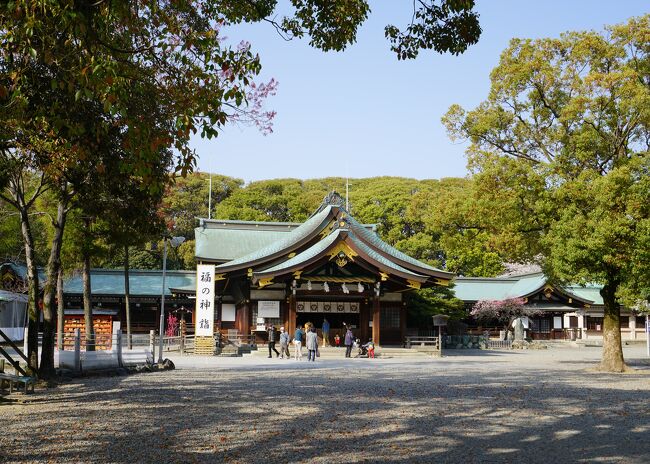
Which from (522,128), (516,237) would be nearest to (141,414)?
(516,237)

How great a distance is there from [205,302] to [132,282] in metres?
19.4

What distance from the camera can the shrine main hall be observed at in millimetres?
34469

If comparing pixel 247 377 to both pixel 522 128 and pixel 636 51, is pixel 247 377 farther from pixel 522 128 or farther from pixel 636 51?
pixel 636 51

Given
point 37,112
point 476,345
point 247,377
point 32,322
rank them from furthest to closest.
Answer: point 476,345 → point 247,377 → point 32,322 → point 37,112

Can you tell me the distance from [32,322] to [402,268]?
22.1 m

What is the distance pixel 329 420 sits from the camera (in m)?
11.4

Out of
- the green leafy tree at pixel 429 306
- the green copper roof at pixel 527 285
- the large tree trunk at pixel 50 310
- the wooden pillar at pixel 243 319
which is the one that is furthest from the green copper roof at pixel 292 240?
the large tree trunk at pixel 50 310

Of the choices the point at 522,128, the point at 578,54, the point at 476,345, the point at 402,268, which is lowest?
the point at 476,345

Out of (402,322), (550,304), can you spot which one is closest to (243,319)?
(402,322)

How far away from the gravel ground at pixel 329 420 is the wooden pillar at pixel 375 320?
48.4 ft

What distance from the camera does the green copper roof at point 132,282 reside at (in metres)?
43.6

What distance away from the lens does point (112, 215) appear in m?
17.9

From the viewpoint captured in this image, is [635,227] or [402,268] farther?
[402,268]

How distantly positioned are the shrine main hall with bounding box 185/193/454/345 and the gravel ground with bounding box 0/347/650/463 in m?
15.0
